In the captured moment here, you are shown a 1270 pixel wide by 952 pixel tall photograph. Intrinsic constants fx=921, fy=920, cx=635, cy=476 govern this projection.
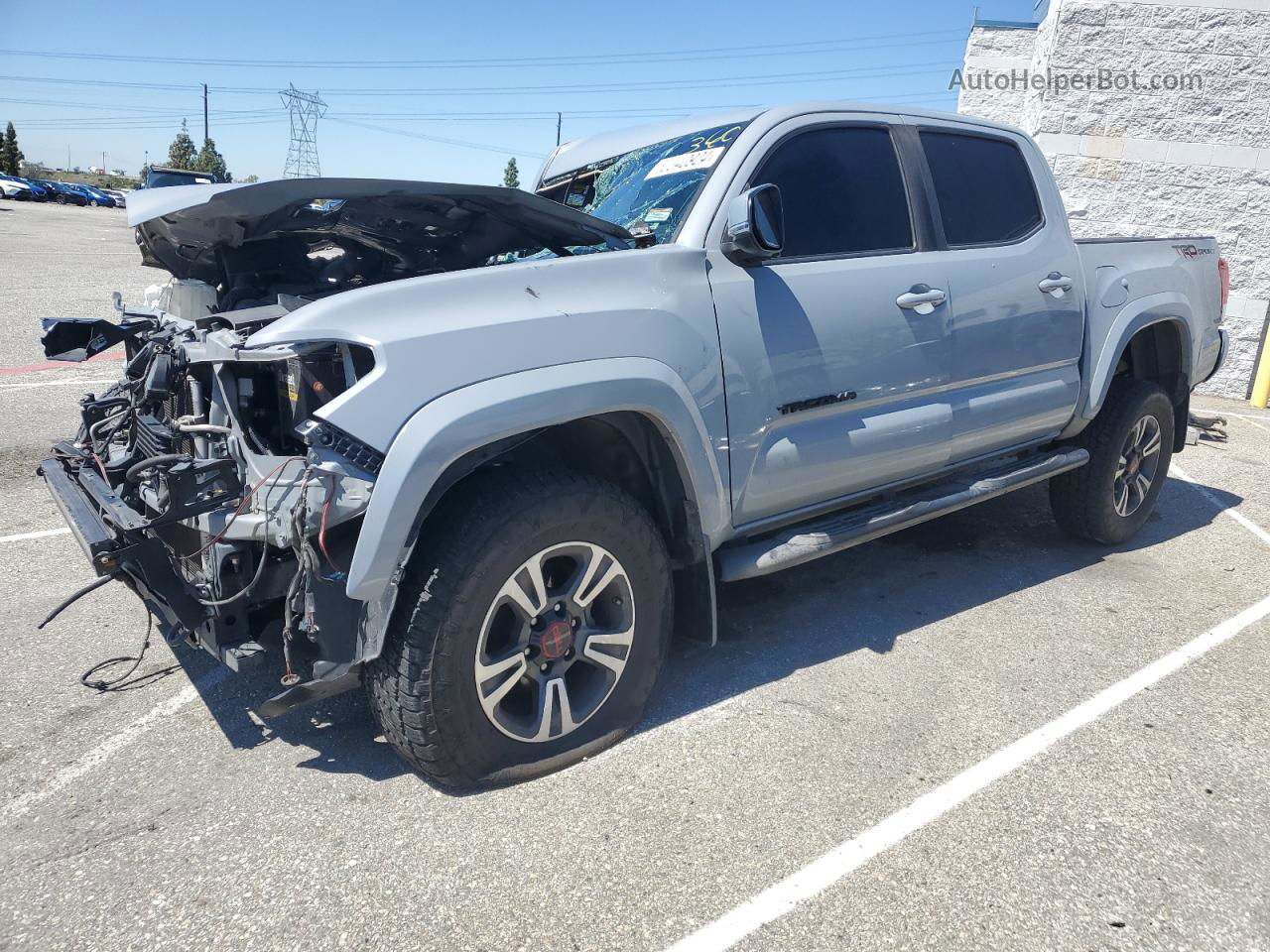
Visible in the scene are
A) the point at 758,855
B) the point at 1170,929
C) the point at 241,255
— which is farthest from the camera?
the point at 241,255

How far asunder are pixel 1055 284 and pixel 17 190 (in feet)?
225

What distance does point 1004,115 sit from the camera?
481 inches

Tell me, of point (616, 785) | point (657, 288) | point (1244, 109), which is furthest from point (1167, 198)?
point (616, 785)

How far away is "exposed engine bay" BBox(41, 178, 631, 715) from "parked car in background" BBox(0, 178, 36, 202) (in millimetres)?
66488

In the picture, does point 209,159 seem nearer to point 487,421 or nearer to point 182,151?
point 182,151

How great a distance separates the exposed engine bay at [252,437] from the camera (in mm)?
2541

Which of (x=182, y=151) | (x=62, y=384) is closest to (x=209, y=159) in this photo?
(x=182, y=151)

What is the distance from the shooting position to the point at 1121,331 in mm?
4770

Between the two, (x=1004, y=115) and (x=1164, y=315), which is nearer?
(x=1164, y=315)

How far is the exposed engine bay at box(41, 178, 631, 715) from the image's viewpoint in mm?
2541

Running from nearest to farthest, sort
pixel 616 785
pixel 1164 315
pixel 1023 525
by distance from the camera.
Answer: pixel 616 785 → pixel 1164 315 → pixel 1023 525

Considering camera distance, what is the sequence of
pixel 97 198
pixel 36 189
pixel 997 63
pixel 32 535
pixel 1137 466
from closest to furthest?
pixel 32 535, pixel 1137 466, pixel 997 63, pixel 36 189, pixel 97 198

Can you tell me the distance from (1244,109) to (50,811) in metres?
12.4

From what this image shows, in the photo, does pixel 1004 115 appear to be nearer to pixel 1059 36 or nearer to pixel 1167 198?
pixel 1059 36
